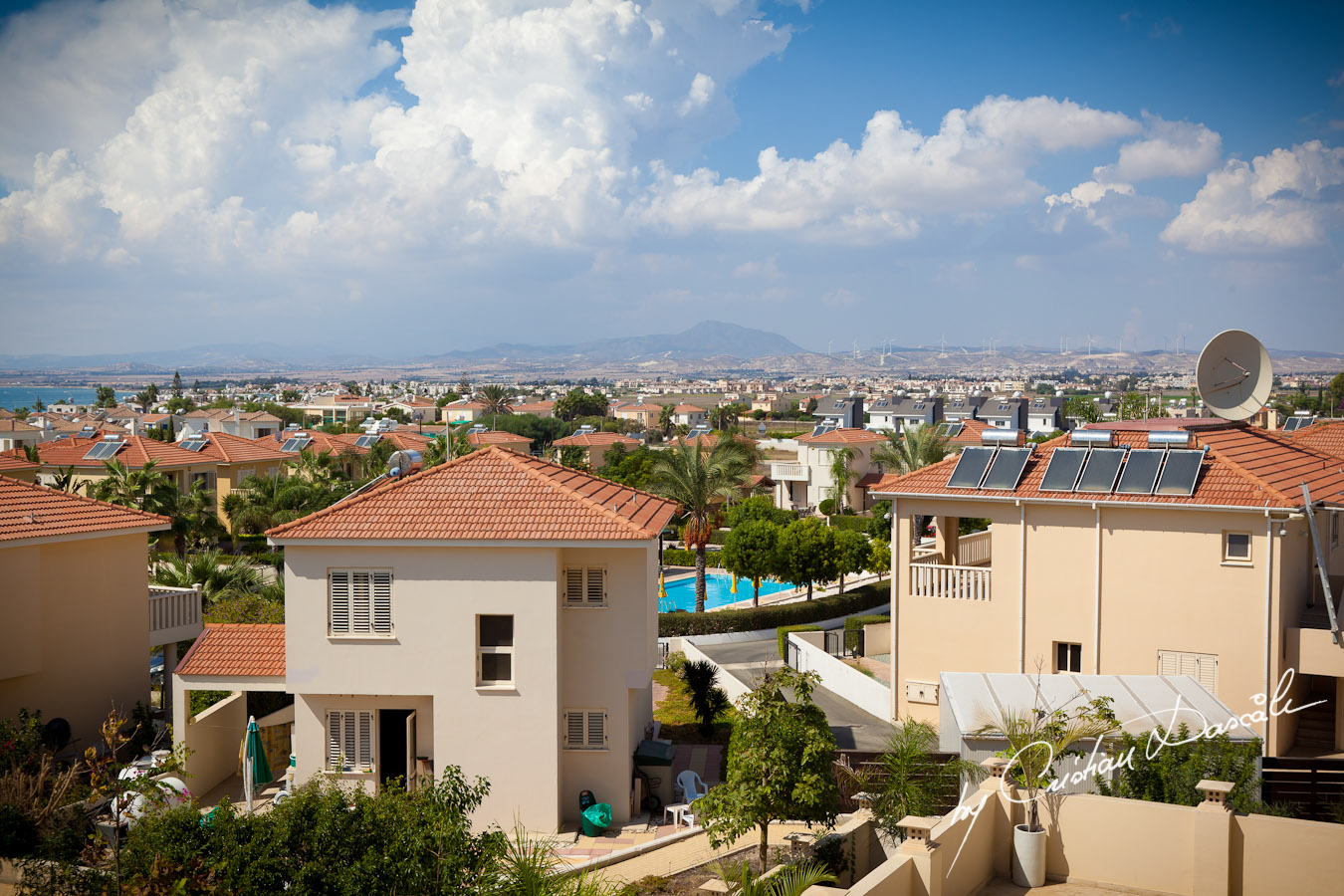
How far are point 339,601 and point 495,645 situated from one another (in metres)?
2.84

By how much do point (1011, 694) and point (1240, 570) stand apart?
6876mm

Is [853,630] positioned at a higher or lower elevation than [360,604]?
lower

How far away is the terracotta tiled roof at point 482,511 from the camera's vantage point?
18.8 meters

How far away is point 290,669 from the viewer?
19109mm

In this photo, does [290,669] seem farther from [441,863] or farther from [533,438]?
[533,438]

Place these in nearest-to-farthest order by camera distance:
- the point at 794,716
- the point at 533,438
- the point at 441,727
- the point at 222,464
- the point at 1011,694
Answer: the point at 794,716
the point at 1011,694
the point at 441,727
the point at 222,464
the point at 533,438

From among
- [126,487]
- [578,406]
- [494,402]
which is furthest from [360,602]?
[494,402]

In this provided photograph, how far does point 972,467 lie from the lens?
2323cm

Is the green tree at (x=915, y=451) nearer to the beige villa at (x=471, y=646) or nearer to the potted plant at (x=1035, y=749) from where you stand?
the beige villa at (x=471, y=646)

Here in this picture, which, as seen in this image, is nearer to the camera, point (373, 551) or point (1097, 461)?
point (373, 551)

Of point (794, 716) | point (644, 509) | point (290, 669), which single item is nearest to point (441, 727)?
point (290, 669)

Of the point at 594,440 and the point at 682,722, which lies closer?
the point at 682,722

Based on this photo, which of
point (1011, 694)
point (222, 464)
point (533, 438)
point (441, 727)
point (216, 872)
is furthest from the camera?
point (533, 438)

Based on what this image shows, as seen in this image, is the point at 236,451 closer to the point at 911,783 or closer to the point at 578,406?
the point at 911,783
